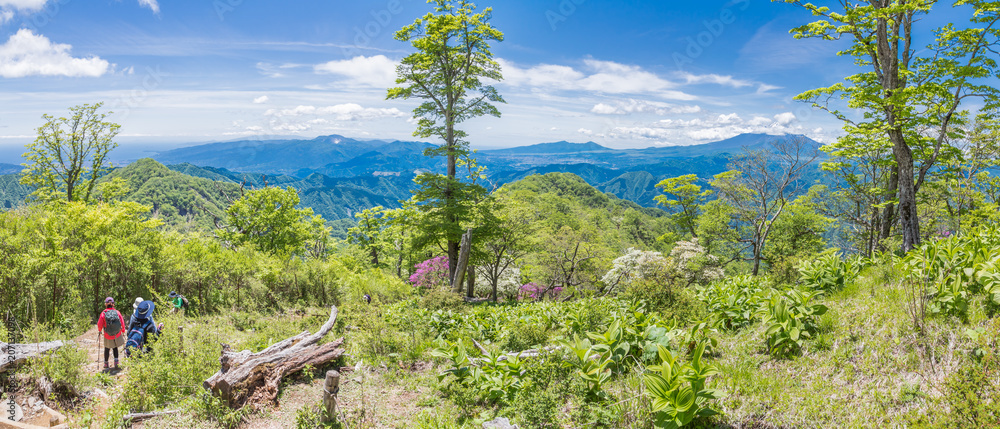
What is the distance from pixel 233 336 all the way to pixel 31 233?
511cm

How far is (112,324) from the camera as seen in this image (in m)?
7.34

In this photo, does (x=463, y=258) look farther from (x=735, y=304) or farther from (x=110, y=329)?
(x=735, y=304)

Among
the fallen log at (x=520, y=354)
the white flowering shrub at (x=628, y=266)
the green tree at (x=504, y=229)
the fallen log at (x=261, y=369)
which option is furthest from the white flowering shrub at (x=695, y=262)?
the fallen log at (x=261, y=369)

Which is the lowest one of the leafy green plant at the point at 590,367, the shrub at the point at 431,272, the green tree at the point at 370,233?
the green tree at the point at 370,233

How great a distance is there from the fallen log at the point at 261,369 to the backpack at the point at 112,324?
309cm

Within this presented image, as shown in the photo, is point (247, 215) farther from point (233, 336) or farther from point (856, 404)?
point (856, 404)

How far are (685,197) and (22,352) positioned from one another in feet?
102

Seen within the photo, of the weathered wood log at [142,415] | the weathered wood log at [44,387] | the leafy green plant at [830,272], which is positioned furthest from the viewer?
the leafy green plant at [830,272]

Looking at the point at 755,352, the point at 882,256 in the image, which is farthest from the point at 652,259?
the point at 755,352

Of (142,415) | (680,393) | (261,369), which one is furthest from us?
(261,369)

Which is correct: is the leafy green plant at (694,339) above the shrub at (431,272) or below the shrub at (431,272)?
above

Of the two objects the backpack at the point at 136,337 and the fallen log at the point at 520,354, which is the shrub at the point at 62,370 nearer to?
the backpack at the point at 136,337

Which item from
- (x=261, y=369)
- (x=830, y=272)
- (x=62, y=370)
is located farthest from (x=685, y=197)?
(x=62, y=370)

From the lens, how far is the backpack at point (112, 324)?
289 inches
